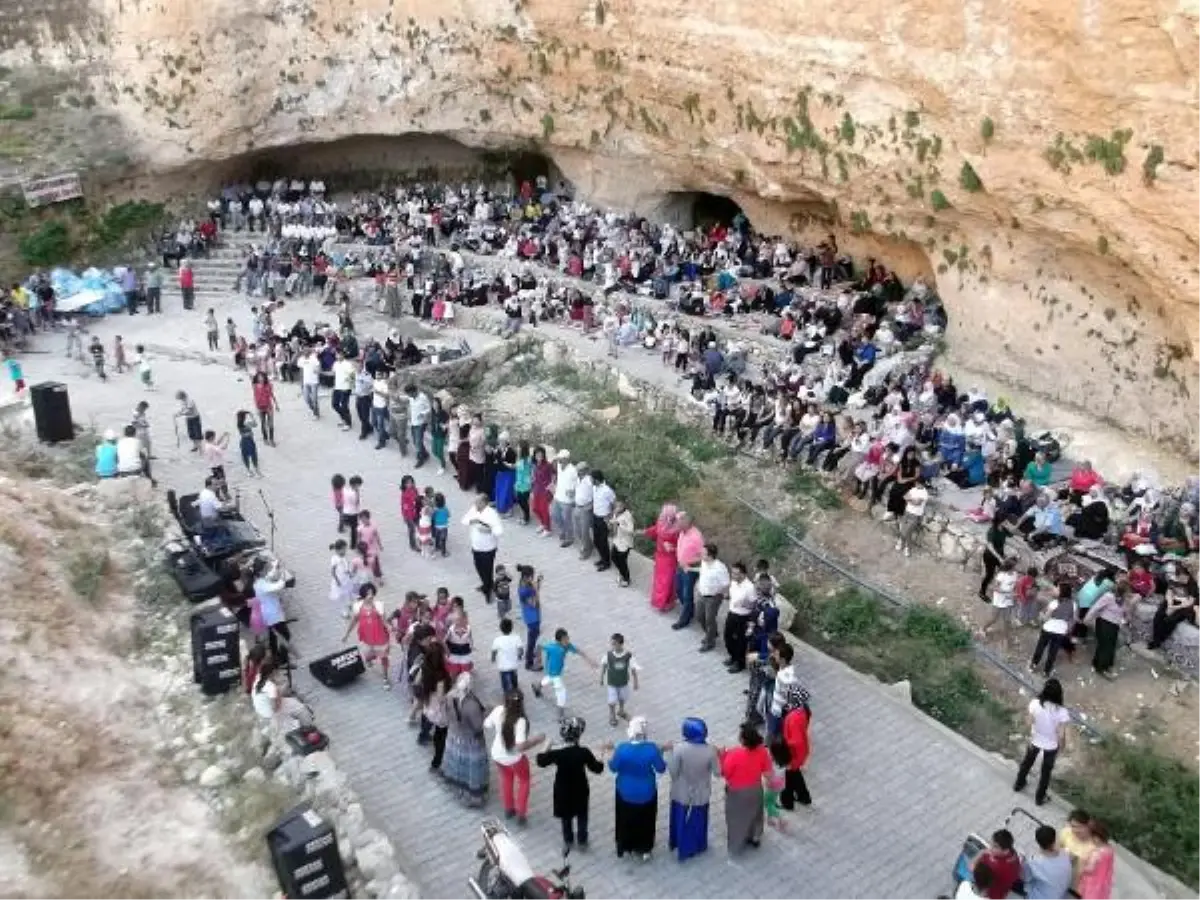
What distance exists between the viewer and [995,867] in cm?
877

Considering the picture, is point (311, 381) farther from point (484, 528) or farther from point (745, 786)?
point (745, 786)

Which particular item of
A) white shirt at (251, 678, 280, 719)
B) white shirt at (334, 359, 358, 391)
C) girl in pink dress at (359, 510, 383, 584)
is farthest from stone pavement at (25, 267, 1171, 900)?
white shirt at (334, 359, 358, 391)

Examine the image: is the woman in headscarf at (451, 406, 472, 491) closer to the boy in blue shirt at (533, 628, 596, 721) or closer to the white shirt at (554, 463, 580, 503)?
the white shirt at (554, 463, 580, 503)

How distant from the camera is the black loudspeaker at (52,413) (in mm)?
17859

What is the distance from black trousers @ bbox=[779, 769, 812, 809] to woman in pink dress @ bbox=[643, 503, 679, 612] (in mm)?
3480

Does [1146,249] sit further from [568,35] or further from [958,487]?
[568,35]

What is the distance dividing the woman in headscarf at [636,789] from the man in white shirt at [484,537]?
4.67m

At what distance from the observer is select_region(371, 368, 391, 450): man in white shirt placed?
63.5 feet

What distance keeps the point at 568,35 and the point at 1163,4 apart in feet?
50.4

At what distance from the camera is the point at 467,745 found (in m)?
10.5

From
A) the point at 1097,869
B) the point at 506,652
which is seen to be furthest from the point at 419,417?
the point at 1097,869

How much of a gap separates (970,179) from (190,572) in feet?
44.8

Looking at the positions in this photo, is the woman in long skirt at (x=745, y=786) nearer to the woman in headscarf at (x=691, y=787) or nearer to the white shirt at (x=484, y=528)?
the woman in headscarf at (x=691, y=787)

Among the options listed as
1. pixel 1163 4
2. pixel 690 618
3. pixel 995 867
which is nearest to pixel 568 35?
pixel 1163 4
